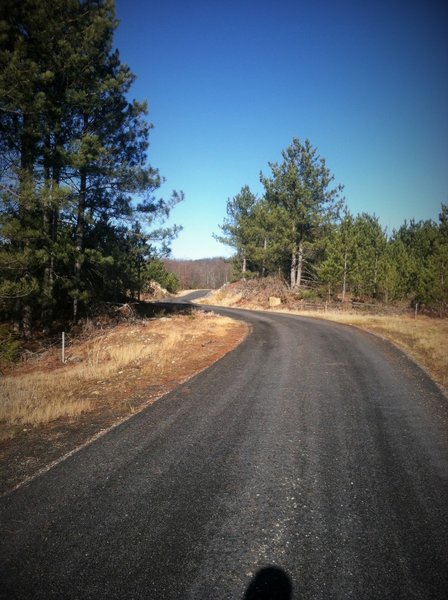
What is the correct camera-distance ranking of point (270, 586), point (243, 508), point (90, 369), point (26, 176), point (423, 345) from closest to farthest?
point (270, 586)
point (243, 508)
point (90, 369)
point (26, 176)
point (423, 345)

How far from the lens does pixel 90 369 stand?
926cm

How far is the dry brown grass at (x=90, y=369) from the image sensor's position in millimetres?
6445

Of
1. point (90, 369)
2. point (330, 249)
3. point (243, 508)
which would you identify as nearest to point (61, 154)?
point (90, 369)

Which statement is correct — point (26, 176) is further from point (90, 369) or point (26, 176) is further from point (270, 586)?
point (270, 586)

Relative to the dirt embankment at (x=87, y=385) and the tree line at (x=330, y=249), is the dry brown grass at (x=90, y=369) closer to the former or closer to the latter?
the dirt embankment at (x=87, y=385)

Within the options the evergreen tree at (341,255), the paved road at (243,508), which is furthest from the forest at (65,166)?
the evergreen tree at (341,255)

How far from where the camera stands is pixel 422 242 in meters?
38.5

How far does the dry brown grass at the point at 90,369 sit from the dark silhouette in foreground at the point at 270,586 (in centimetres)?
460

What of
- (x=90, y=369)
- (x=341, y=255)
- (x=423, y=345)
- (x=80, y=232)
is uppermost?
(x=341, y=255)

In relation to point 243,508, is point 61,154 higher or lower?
higher

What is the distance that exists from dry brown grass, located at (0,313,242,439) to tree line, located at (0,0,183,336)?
96.6 inches

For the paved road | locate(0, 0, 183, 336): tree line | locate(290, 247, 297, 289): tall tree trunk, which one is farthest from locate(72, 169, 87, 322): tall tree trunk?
locate(290, 247, 297, 289): tall tree trunk

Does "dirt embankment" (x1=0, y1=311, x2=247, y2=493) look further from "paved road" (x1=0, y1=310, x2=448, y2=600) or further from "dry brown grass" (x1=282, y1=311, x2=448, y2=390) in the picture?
"dry brown grass" (x1=282, y1=311, x2=448, y2=390)

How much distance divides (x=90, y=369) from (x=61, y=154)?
25.6ft
